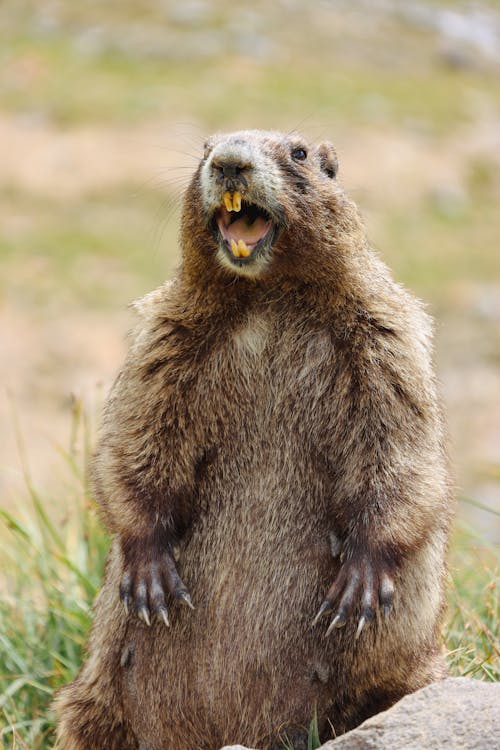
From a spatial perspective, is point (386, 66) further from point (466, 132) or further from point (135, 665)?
point (135, 665)

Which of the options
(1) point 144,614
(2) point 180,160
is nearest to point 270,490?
(1) point 144,614

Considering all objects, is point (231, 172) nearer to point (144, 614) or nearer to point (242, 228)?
point (242, 228)

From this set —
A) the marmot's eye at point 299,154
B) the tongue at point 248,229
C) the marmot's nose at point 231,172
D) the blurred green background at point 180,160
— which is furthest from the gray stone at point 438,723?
the blurred green background at point 180,160

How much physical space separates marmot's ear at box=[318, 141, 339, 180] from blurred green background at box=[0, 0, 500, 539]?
4312mm

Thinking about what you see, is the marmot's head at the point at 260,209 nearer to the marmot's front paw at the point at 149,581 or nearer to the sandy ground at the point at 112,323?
the marmot's front paw at the point at 149,581

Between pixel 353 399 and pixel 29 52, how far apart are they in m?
27.3

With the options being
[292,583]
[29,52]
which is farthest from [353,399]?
[29,52]

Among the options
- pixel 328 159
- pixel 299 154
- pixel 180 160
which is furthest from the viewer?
pixel 180 160

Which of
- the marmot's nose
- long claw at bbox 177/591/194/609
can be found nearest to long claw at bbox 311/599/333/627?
long claw at bbox 177/591/194/609

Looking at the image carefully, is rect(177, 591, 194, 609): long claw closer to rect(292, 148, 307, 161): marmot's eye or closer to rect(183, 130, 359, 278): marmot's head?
rect(183, 130, 359, 278): marmot's head

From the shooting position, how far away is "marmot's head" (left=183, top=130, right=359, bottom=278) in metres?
4.26

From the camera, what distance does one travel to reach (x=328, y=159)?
15.9 feet

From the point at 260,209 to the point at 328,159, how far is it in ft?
1.87

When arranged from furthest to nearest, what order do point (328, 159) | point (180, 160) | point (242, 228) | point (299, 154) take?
point (180, 160) → point (328, 159) → point (299, 154) → point (242, 228)
